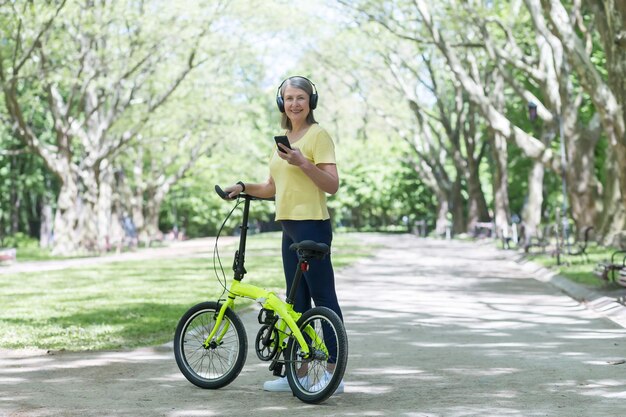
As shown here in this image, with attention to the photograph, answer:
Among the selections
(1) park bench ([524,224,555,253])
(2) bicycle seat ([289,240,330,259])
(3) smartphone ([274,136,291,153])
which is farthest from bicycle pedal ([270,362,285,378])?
(1) park bench ([524,224,555,253])

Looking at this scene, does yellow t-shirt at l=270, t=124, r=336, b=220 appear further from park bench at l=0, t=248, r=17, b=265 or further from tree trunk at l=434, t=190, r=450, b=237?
tree trunk at l=434, t=190, r=450, b=237

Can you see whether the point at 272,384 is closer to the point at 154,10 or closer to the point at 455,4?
the point at 455,4

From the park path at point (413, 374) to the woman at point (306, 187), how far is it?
0.71 metres

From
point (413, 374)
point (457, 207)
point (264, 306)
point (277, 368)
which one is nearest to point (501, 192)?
point (457, 207)

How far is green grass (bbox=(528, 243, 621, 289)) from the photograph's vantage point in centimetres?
1728

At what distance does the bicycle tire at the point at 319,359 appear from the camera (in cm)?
670

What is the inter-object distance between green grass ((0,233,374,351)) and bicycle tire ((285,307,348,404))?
3498 mm

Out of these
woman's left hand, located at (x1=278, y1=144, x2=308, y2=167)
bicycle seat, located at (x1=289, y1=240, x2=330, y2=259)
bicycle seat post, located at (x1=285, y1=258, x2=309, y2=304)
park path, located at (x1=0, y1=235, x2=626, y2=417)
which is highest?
woman's left hand, located at (x1=278, y1=144, x2=308, y2=167)

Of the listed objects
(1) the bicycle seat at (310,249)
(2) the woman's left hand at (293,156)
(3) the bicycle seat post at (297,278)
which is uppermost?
(2) the woman's left hand at (293,156)

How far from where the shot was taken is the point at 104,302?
52.1ft

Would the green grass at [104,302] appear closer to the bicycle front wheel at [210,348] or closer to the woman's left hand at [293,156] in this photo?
the bicycle front wheel at [210,348]

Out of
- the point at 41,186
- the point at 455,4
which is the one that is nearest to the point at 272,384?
the point at 455,4

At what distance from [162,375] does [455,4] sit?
2104 centimetres

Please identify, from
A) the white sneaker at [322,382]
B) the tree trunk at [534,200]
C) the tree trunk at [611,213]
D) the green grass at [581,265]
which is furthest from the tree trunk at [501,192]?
the white sneaker at [322,382]
